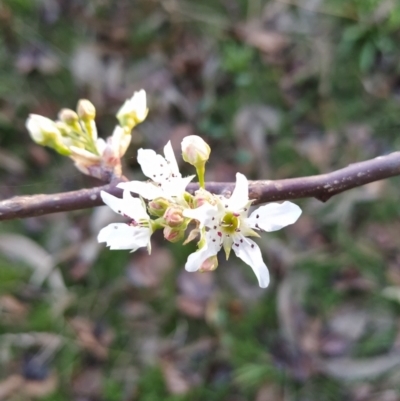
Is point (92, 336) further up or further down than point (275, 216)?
further up

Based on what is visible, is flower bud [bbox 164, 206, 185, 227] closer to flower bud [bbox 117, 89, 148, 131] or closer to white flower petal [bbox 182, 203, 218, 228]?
white flower petal [bbox 182, 203, 218, 228]

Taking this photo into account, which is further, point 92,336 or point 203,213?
point 92,336

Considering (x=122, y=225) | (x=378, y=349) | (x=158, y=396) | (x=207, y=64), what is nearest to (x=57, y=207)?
(x=122, y=225)

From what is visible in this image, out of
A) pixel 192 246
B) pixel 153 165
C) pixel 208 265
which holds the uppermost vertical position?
pixel 192 246

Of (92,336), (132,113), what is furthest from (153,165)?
(92,336)

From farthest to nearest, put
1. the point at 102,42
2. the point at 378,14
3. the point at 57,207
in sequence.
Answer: the point at 102,42, the point at 378,14, the point at 57,207

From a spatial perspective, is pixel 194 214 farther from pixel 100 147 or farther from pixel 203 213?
pixel 100 147

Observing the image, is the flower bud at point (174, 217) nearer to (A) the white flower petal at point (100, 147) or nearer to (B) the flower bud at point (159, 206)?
(B) the flower bud at point (159, 206)

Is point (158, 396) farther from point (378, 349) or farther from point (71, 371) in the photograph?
point (378, 349)
